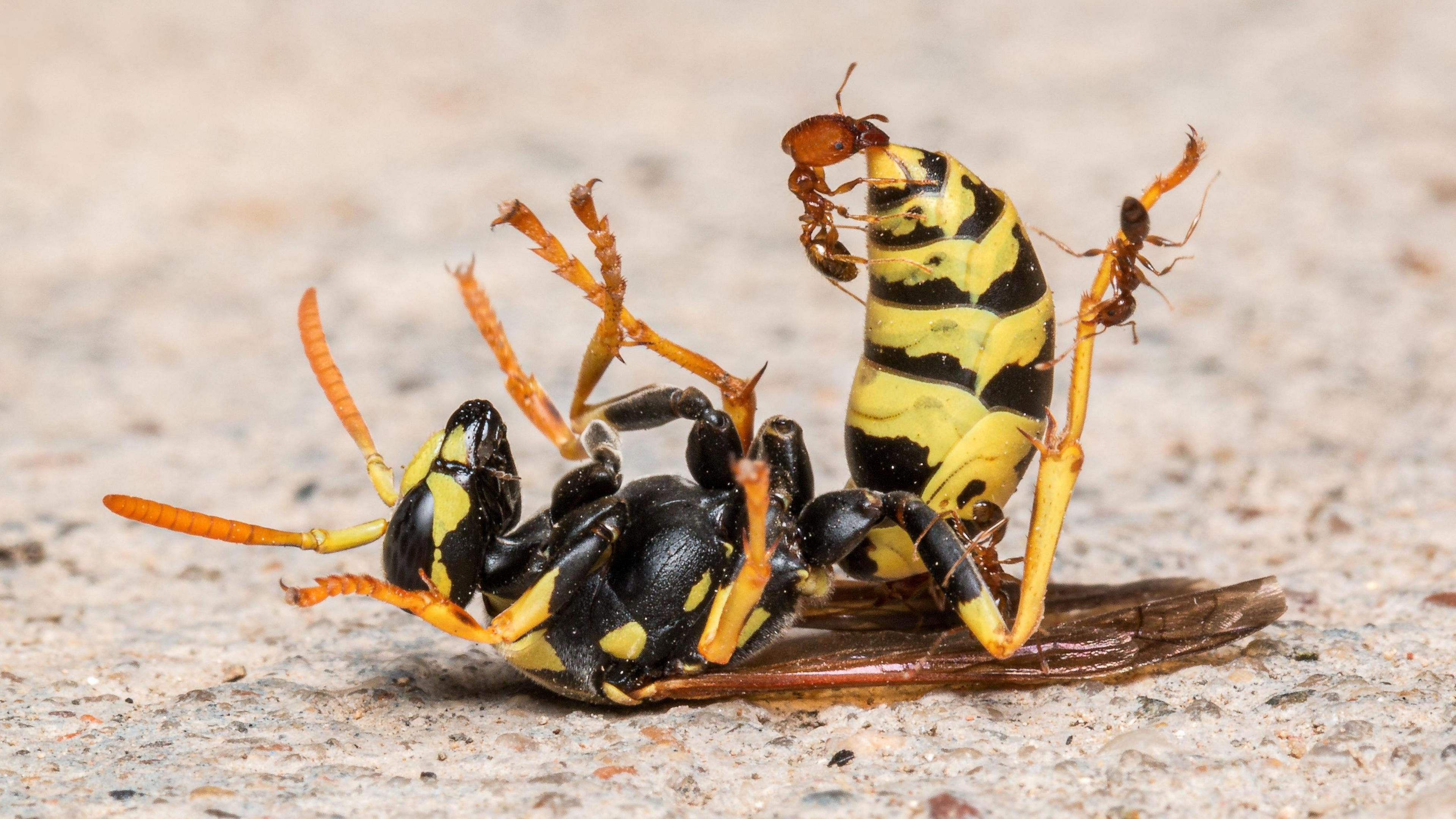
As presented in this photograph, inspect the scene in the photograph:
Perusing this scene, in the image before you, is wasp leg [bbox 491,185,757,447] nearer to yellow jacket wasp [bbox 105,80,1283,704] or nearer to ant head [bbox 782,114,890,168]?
yellow jacket wasp [bbox 105,80,1283,704]

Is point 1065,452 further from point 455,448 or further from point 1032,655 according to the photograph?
point 455,448

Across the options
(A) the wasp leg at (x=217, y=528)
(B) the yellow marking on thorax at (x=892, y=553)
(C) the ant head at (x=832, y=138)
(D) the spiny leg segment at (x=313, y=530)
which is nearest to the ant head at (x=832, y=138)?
(C) the ant head at (x=832, y=138)

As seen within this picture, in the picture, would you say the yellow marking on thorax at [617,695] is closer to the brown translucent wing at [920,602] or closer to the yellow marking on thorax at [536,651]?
the yellow marking on thorax at [536,651]

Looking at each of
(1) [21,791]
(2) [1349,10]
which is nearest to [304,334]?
(1) [21,791]

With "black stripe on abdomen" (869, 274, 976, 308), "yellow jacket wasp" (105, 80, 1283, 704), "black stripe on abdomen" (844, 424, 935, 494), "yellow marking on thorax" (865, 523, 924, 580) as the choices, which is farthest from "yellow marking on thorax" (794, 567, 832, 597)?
"black stripe on abdomen" (869, 274, 976, 308)

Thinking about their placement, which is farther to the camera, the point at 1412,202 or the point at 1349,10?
the point at 1349,10

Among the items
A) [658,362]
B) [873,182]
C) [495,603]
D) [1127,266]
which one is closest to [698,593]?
[495,603]

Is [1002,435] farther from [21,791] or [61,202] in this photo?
[61,202]
